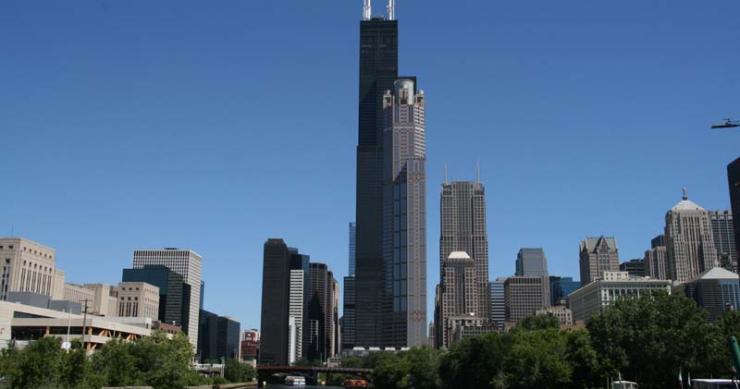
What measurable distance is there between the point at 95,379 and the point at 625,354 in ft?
206

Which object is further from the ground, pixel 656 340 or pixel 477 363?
pixel 656 340

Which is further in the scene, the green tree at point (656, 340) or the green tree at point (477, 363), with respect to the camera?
the green tree at point (477, 363)

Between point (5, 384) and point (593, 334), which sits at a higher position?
point (593, 334)

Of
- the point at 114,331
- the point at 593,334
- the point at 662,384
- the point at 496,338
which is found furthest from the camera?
the point at 114,331

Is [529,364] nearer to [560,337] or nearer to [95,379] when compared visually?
[560,337]

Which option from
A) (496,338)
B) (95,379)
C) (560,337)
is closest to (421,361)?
(496,338)

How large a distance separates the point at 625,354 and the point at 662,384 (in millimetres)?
5695

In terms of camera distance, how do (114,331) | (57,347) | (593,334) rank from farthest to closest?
(114,331)
(593,334)
(57,347)

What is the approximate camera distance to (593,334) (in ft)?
359

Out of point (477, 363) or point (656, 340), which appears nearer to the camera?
point (656, 340)

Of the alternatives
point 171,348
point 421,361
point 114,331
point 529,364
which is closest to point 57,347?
point 171,348

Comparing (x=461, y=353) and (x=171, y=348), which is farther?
(x=461, y=353)

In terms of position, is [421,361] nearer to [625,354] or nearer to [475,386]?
[475,386]

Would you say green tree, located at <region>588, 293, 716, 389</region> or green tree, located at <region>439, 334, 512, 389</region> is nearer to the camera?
green tree, located at <region>588, 293, 716, 389</region>
